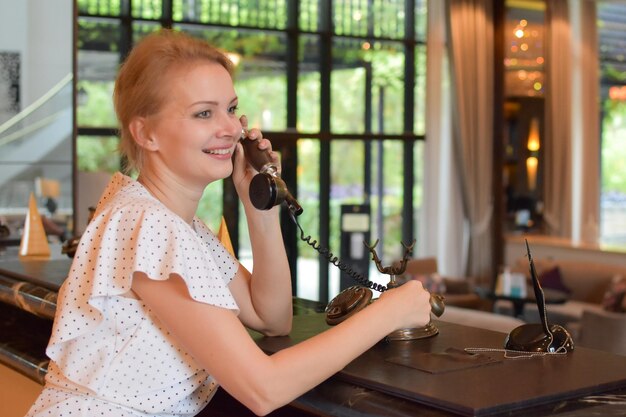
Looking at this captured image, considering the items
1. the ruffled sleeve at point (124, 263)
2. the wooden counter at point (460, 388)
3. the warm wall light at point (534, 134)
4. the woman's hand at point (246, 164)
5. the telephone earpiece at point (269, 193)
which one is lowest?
the wooden counter at point (460, 388)

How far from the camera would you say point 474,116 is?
1171cm

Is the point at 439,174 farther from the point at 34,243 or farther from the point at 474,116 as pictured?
the point at 34,243

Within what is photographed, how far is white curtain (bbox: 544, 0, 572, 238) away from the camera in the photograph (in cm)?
1201

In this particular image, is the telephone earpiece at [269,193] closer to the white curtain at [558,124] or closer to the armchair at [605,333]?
the armchair at [605,333]

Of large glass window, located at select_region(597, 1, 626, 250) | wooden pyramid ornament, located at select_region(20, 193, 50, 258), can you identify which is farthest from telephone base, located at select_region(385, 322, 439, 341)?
large glass window, located at select_region(597, 1, 626, 250)

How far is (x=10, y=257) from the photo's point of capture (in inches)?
166

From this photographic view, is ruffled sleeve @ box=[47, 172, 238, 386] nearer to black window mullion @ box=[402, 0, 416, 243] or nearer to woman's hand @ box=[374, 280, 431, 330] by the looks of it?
woman's hand @ box=[374, 280, 431, 330]

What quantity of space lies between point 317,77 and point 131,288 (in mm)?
9048

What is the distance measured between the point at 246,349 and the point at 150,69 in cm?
57

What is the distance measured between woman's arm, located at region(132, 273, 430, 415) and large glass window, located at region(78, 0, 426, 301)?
7.83m

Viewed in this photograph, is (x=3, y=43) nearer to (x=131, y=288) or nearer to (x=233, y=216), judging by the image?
(x=131, y=288)

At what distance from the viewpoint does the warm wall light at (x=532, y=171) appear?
12188 millimetres

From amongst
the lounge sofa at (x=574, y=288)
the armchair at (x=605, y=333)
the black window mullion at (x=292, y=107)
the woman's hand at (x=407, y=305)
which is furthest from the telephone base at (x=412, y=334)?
the black window mullion at (x=292, y=107)

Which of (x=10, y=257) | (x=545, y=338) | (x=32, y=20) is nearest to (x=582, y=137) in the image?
(x=32, y=20)
